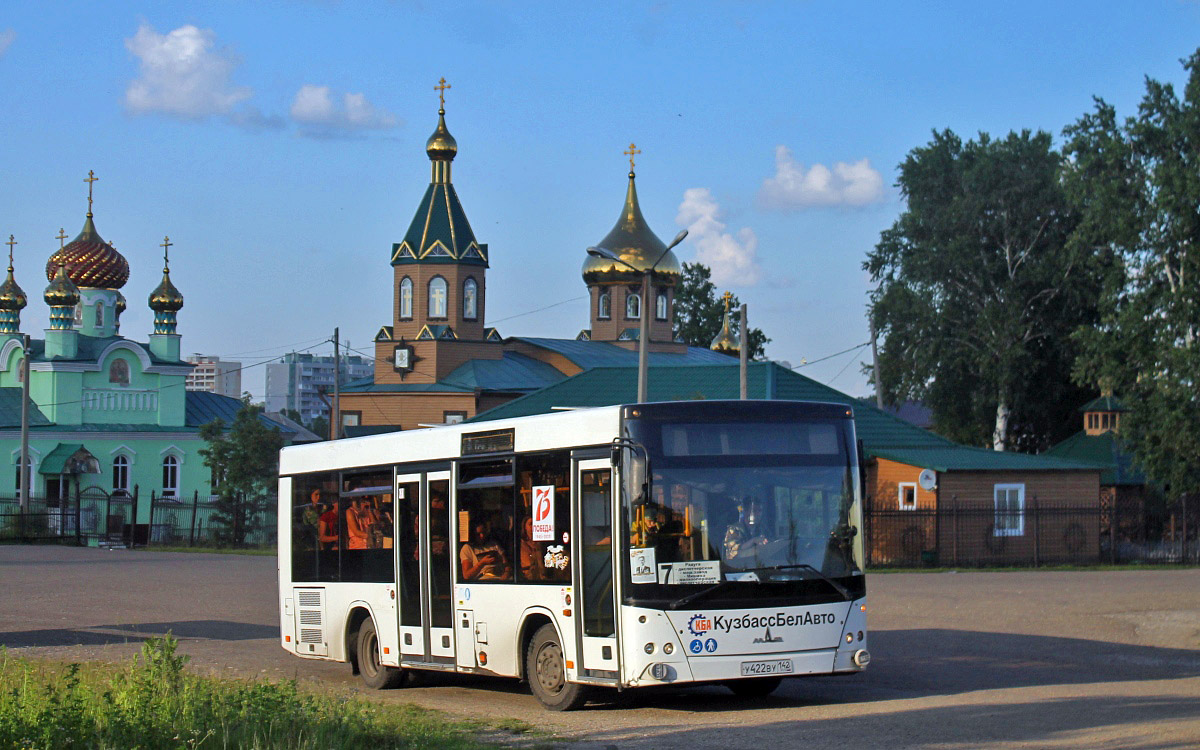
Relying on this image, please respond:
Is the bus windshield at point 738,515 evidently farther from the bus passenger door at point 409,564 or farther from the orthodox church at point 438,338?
the orthodox church at point 438,338

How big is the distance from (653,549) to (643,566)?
Result: 15cm

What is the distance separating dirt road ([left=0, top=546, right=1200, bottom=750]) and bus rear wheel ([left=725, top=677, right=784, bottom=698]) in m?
0.15

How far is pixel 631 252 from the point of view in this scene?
72312 mm

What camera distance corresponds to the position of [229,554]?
45.1 metres

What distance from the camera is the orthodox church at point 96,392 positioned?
62594 mm

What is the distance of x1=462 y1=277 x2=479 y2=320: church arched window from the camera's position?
6525 cm

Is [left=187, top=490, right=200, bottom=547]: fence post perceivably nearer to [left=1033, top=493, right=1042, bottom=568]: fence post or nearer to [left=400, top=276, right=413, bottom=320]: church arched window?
[left=400, top=276, right=413, bottom=320]: church arched window

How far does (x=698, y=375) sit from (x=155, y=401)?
98.6 feet

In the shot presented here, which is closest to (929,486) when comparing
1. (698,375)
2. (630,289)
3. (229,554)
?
(698,375)

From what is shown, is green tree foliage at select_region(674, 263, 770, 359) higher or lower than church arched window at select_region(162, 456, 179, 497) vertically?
higher

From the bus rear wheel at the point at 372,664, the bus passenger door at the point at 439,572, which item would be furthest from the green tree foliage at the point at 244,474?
the bus passenger door at the point at 439,572

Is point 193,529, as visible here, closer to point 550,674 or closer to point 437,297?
point 437,297

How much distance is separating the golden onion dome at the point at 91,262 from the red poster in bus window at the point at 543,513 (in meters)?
59.9

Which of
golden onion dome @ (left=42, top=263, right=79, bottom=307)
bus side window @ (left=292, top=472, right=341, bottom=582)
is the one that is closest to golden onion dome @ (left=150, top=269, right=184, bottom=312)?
golden onion dome @ (left=42, top=263, right=79, bottom=307)
